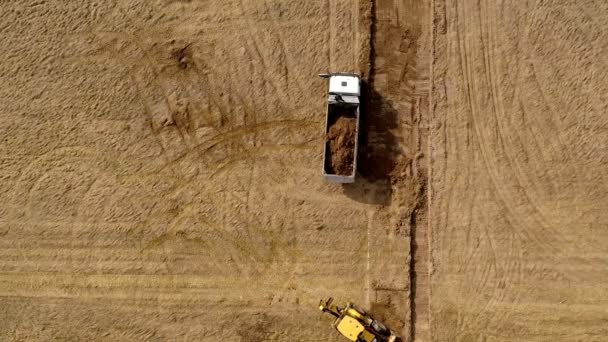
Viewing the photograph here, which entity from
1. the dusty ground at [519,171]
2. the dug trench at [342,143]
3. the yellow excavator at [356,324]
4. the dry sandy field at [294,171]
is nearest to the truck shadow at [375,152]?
the dry sandy field at [294,171]

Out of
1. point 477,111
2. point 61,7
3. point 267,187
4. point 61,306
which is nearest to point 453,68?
point 477,111

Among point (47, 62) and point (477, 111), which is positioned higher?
point (47, 62)

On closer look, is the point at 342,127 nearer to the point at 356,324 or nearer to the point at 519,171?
the point at 519,171

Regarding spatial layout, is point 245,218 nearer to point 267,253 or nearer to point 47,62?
point 267,253

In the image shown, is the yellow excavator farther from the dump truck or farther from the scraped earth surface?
the dump truck

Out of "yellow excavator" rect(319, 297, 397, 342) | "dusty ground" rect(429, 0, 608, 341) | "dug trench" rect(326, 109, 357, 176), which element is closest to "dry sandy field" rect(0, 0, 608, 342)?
"dusty ground" rect(429, 0, 608, 341)

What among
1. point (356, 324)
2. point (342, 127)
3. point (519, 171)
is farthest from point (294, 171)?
point (519, 171)
